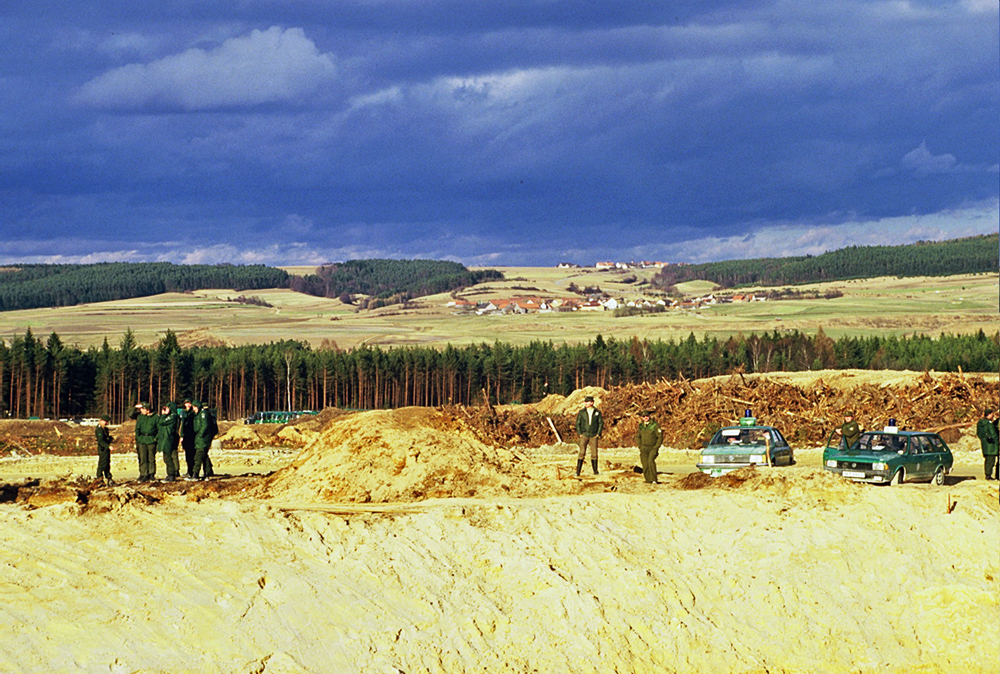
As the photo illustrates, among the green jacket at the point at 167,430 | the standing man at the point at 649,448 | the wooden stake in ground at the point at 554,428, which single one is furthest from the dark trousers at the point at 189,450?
the wooden stake in ground at the point at 554,428

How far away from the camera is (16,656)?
12961 millimetres

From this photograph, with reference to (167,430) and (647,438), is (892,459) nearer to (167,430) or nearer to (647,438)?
(647,438)

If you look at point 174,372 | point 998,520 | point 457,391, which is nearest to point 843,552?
point 998,520

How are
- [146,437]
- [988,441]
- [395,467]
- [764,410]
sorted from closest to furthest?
[395,467] < [146,437] < [988,441] < [764,410]

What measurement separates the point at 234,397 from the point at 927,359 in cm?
6503

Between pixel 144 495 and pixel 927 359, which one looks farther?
pixel 927 359

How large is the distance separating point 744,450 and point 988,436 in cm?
654

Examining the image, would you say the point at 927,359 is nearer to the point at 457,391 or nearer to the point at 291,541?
the point at 457,391

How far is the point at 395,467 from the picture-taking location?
23.3 meters

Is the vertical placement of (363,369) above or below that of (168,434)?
below

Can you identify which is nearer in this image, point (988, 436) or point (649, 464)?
point (649, 464)

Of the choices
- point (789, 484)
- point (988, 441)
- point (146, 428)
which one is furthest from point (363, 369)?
point (789, 484)

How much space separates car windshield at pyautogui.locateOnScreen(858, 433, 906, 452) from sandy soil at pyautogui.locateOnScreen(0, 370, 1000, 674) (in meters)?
2.88

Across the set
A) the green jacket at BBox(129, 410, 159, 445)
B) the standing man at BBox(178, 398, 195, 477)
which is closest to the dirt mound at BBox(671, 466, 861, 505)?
the standing man at BBox(178, 398, 195, 477)
